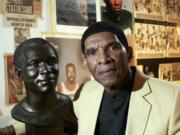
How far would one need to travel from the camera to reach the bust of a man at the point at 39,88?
116 centimetres

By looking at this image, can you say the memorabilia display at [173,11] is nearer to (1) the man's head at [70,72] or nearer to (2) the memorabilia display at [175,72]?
(2) the memorabilia display at [175,72]

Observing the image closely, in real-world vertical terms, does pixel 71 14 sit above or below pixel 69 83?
above

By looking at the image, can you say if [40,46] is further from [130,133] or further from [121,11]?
[121,11]

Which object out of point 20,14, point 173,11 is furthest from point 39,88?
point 173,11

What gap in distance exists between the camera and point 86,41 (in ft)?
3.81

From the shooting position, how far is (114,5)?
200 cm


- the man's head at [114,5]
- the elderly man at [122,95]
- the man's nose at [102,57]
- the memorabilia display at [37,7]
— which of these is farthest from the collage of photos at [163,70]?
the man's nose at [102,57]

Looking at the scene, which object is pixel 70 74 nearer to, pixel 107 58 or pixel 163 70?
pixel 107 58

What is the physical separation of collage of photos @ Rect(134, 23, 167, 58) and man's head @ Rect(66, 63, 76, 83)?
0.60 metres


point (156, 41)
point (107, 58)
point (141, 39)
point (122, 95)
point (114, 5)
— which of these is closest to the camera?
point (107, 58)

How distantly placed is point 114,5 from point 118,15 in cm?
7


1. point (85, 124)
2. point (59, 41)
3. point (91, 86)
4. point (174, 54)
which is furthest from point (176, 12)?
point (85, 124)

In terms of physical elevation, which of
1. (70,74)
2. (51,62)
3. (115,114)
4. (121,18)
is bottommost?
(115,114)

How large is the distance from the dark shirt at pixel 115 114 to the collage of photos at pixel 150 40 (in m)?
0.97
